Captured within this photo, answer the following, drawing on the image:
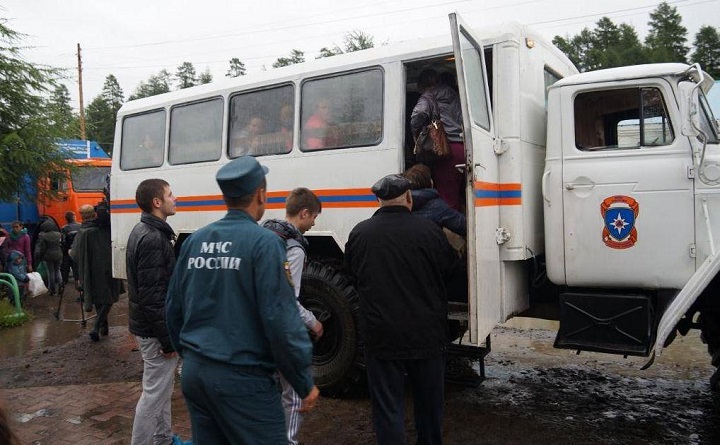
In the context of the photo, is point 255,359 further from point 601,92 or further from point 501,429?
point 601,92

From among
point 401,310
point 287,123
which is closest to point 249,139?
point 287,123

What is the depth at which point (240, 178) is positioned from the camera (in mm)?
2523

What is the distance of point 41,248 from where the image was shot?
36.3 feet

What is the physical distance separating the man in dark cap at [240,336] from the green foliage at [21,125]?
347 inches

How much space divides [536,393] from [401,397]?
230 centimetres

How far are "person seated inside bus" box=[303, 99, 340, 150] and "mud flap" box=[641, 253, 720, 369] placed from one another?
311 cm

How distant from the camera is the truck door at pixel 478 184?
153 inches

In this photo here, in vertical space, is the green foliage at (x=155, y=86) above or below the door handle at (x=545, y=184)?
above

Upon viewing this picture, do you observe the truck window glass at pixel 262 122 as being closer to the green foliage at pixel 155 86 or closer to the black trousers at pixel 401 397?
the black trousers at pixel 401 397

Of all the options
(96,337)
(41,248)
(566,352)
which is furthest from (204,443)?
(41,248)

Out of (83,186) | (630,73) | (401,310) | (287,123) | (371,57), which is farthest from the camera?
(83,186)

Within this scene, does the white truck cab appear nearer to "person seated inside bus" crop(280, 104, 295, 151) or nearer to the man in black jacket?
"person seated inside bus" crop(280, 104, 295, 151)

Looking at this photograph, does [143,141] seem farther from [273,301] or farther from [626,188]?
[626,188]

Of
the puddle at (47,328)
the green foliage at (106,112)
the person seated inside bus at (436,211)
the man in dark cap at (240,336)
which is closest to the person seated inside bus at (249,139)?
the person seated inside bus at (436,211)
